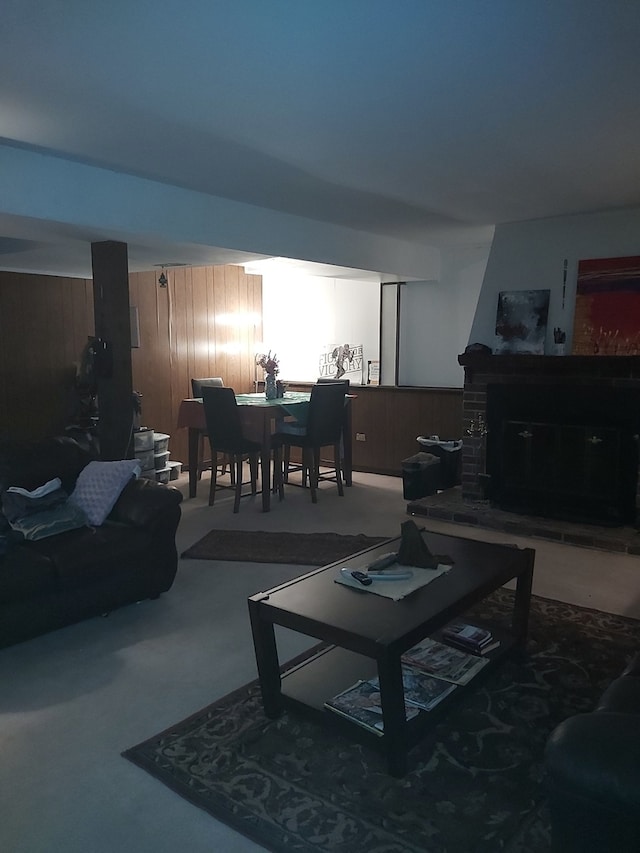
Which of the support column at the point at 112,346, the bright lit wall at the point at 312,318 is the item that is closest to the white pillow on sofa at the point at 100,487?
the support column at the point at 112,346

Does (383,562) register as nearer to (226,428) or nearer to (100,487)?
(100,487)

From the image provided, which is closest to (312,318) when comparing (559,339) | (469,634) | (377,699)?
(559,339)

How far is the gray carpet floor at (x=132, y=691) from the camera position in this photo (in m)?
1.87

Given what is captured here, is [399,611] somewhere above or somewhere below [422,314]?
below

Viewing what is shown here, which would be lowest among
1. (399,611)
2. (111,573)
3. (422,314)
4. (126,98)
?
(111,573)

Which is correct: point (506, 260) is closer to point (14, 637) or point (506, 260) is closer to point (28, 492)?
point (28, 492)

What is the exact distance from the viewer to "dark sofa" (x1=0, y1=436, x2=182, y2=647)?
9.57 ft

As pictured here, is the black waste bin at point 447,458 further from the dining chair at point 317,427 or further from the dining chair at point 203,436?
the dining chair at point 203,436

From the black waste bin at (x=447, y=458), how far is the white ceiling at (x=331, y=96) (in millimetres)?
2263

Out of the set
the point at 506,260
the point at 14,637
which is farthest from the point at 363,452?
the point at 14,637

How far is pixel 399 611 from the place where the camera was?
2.26 m

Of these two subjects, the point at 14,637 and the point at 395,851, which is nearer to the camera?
the point at 395,851

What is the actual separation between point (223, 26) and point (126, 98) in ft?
2.31

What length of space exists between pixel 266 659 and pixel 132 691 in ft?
2.09
